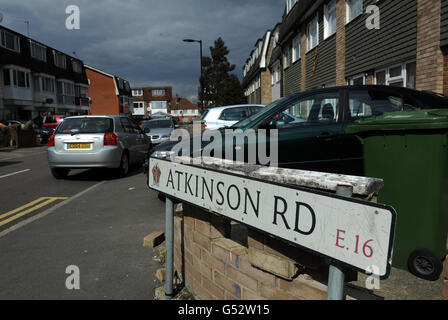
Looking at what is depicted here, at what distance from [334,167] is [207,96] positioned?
55492mm

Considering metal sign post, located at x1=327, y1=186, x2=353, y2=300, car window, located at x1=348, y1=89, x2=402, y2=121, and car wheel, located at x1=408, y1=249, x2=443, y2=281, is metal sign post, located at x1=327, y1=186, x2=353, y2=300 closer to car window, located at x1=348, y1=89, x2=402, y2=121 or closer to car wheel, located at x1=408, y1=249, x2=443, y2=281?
car wheel, located at x1=408, y1=249, x2=443, y2=281

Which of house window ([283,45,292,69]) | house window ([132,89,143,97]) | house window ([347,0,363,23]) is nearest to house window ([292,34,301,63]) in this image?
house window ([283,45,292,69])

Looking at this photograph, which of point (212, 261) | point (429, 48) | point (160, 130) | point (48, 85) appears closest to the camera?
point (212, 261)

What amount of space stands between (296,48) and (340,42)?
22.9ft

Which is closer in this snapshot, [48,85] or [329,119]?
[329,119]

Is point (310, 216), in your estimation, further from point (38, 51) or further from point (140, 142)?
point (38, 51)

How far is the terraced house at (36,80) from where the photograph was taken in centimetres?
3241

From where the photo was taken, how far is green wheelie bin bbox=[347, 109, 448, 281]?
2.63 m

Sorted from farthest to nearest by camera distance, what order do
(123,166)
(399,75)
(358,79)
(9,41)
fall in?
(9,41), (358,79), (123,166), (399,75)

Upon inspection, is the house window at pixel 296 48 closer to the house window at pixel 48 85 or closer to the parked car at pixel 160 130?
the parked car at pixel 160 130

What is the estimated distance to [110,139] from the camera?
8.65 meters

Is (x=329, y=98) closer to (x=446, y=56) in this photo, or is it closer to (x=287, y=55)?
(x=446, y=56)

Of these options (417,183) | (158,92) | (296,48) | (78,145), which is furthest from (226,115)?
(158,92)

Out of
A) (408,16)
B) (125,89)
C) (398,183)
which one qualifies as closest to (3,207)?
(398,183)
